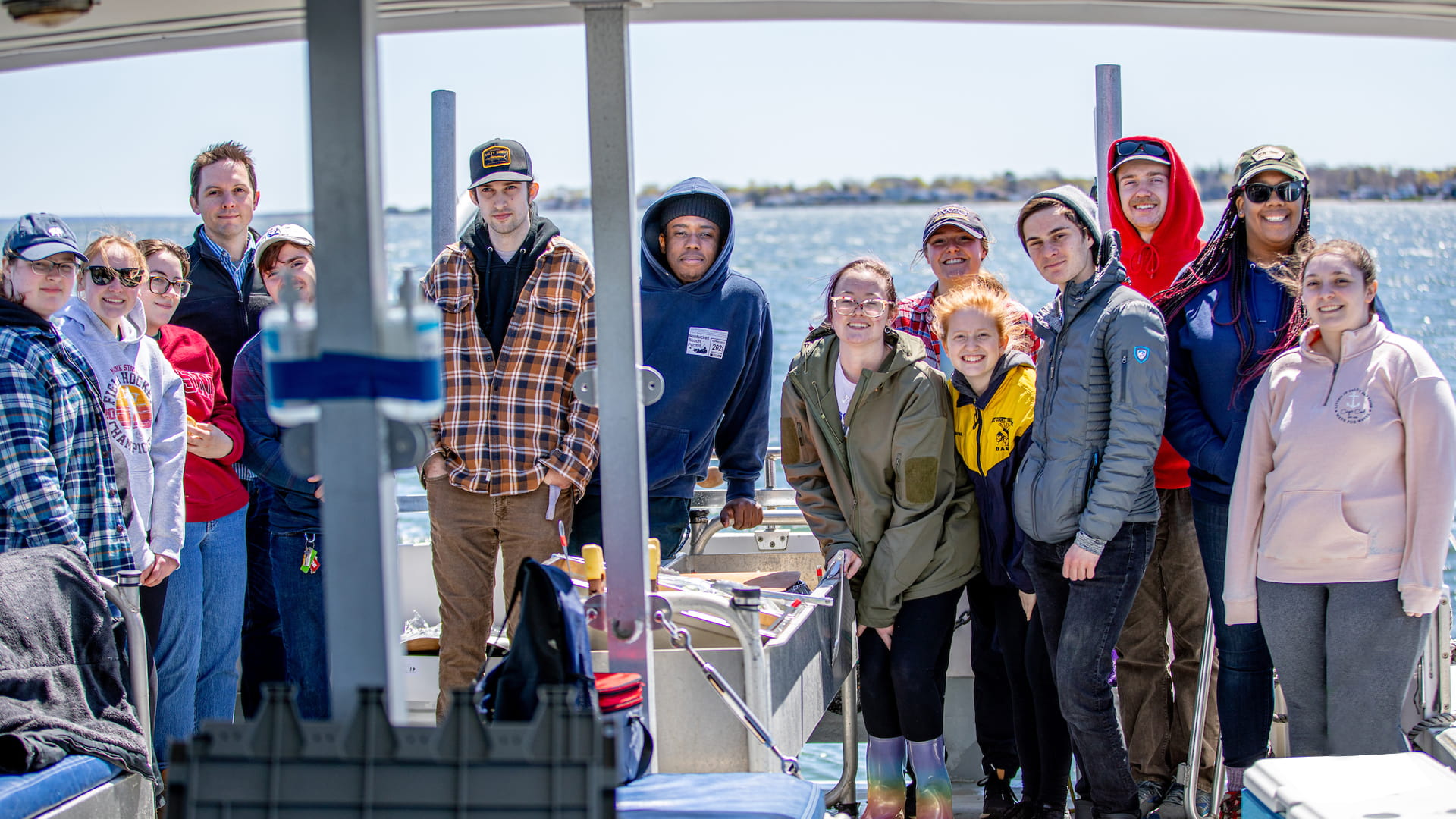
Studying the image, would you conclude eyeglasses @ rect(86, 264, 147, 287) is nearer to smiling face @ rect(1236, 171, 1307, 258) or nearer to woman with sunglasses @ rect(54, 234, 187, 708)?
woman with sunglasses @ rect(54, 234, 187, 708)

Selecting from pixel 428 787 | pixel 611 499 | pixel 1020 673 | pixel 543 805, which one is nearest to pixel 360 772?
pixel 428 787

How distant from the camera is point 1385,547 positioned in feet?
10.1

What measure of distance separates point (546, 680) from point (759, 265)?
31804mm

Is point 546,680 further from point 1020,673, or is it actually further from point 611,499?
point 1020,673

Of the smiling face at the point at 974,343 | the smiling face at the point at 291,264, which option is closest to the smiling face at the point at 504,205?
the smiling face at the point at 291,264

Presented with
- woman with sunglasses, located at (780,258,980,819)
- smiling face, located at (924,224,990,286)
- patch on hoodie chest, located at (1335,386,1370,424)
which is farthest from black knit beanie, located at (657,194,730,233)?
patch on hoodie chest, located at (1335,386,1370,424)

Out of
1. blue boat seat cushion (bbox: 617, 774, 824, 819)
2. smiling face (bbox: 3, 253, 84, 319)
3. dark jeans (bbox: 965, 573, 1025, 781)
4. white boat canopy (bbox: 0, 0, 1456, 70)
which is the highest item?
white boat canopy (bbox: 0, 0, 1456, 70)

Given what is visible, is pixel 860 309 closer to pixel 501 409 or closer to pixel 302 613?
pixel 501 409

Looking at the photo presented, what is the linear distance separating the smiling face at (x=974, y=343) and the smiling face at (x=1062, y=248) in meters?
0.28

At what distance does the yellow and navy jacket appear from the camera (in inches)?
142

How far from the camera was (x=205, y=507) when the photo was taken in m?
4.04

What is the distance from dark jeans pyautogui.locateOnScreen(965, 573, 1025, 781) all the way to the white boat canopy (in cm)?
173

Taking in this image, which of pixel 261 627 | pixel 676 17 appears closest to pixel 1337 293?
pixel 676 17

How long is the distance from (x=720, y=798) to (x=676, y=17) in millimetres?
1605
